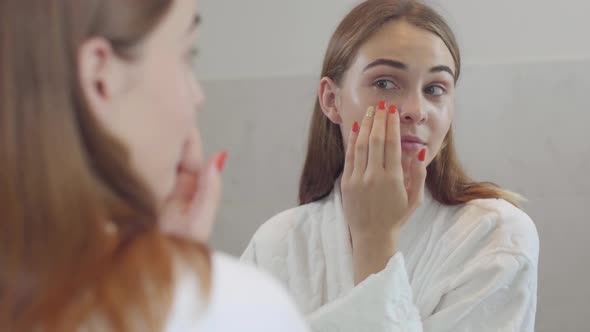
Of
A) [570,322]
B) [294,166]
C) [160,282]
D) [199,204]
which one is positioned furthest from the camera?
[294,166]

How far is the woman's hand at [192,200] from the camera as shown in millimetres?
509

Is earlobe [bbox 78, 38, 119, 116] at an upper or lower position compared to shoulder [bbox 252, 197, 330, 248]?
upper

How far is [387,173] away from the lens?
970mm

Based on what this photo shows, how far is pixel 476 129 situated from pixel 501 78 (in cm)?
12

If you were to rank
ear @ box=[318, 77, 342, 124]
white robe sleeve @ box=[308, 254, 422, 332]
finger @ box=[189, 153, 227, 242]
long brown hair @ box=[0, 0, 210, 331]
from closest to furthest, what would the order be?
long brown hair @ box=[0, 0, 210, 331] → finger @ box=[189, 153, 227, 242] → white robe sleeve @ box=[308, 254, 422, 332] → ear @ box=[318, 77, 342, 124]

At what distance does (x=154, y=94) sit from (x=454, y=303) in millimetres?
625

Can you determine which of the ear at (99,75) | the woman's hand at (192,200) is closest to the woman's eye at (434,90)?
the woman's hand at (192,200)

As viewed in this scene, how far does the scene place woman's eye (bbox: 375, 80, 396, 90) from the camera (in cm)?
103

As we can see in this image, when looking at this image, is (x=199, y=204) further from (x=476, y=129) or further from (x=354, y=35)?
(x=476, y=129)

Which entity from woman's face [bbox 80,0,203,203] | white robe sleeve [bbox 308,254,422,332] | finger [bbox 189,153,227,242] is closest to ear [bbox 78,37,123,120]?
woman's face [bbox 80,0,203,203]

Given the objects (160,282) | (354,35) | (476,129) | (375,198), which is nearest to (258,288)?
(160,282)

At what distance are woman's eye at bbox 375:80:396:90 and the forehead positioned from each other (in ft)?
0.11

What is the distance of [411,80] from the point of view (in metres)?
1.02

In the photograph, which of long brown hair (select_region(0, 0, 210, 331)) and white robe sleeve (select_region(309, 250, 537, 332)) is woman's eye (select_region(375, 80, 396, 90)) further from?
long brown hair (select_region(0, 0, 210, 331))
